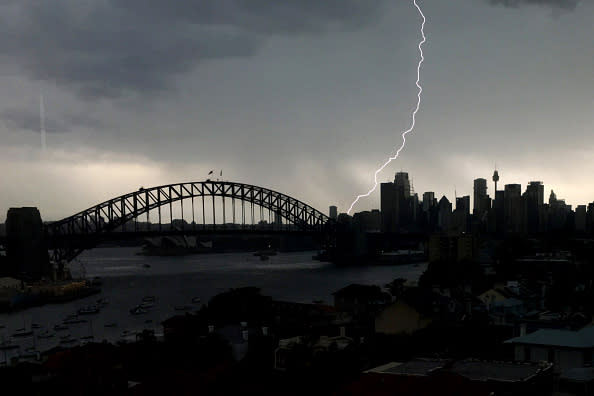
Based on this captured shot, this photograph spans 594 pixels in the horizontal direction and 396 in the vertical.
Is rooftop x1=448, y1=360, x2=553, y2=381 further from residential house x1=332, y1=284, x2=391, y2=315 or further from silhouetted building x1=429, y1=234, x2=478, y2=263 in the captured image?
silhouetted building x1=429, y1=234, x2=478, y2=263

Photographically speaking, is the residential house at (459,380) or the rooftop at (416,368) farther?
the rooftop at (416,368)

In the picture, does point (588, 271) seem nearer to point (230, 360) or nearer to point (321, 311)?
point (321, 311)

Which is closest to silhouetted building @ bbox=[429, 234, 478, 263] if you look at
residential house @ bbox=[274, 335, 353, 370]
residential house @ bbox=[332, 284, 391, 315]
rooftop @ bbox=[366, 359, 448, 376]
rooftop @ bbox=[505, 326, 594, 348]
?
residential house @ bbox=[332, 284, 391, 315]

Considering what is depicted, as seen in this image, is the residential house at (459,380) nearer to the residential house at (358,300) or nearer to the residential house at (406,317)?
the residential house at (406,317)

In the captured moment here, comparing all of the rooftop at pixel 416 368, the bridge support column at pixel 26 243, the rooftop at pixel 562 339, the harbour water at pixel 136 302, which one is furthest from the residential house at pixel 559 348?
the bridge support column at pixel 26 243

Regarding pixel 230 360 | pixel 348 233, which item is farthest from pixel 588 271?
pixel 348 233

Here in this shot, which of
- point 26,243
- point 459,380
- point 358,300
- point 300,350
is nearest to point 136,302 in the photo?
point 358,300

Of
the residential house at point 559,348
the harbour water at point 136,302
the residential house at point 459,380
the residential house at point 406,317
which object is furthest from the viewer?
the harbour water at point 136,302

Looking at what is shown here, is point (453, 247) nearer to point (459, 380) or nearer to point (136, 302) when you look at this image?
point (136, 302)
